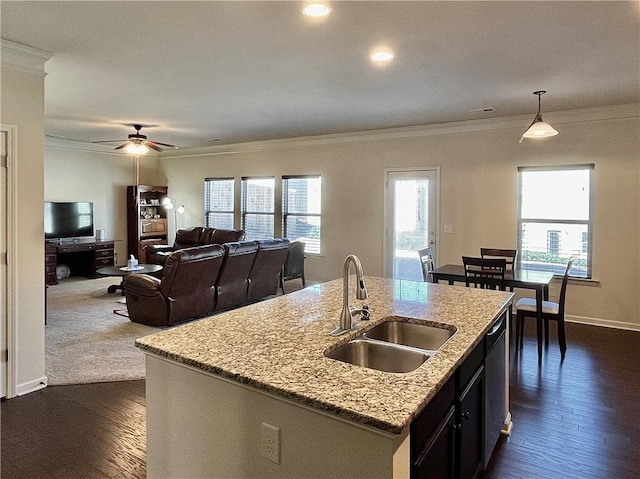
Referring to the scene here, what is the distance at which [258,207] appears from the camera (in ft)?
28.2

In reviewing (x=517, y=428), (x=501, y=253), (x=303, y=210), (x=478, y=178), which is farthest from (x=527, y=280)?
(x=303, y=210)

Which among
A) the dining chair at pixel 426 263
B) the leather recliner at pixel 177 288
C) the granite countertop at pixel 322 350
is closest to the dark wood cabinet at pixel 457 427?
the granite countertop at pixel 322 350

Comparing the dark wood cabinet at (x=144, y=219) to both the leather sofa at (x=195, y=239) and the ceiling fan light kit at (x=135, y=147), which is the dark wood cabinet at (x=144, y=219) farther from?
the ceiling fan light kit at (x=135, y=147)

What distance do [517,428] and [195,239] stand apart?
7021mm

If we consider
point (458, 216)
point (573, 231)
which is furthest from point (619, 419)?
point (458, 216)

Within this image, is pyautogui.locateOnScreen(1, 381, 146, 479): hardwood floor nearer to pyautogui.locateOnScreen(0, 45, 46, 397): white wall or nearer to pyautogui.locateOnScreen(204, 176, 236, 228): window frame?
pyautogui.locateOnScreen(0, 45, 46, 397): white wall

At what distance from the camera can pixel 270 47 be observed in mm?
3307

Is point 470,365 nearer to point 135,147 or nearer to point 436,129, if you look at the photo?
point 436,129

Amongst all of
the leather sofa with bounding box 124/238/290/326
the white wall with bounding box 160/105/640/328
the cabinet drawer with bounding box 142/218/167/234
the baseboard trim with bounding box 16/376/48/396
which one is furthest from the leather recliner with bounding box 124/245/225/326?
the cabinet drawer with bounding box 142/218/167/234

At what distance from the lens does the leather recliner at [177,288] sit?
4852 mm

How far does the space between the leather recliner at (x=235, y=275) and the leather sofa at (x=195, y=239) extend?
236 centimetres

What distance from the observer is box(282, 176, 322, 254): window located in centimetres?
781

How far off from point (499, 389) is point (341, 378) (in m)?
1.52

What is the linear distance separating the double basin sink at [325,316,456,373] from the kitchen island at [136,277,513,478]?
54 mm
